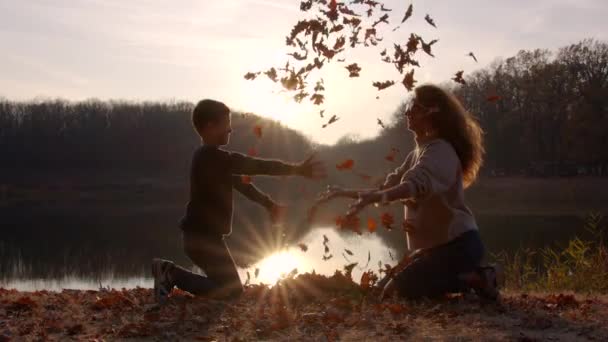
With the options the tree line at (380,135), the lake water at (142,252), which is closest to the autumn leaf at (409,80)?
the lake water at (142,252)

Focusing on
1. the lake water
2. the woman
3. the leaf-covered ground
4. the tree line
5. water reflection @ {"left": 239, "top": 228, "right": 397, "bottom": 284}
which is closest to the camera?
the leaf-covered ground

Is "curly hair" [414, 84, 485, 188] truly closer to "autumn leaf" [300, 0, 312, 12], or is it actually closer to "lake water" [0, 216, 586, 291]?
"autumn leaf" [300, 0, 312, 12]

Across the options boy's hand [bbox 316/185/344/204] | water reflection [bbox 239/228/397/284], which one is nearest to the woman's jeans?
boy's hand [bbox 316/185/344/204]

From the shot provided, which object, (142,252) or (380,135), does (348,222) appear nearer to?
(142,252)

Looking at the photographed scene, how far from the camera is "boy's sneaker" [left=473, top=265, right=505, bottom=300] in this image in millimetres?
5477

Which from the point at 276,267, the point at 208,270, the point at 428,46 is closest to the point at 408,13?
the point at 428,46

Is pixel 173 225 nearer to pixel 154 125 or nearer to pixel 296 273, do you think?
pixel 296 273

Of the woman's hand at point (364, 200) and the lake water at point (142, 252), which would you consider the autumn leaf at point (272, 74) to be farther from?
the lake water at point (142, 252)

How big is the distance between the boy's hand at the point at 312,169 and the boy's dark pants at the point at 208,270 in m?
1.11

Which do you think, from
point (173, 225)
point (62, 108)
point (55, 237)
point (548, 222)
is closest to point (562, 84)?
point (548, 222)

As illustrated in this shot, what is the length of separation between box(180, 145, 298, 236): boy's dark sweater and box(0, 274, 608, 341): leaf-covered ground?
0.67 meters

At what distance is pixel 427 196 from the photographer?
536cm

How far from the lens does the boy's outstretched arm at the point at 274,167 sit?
217 inches

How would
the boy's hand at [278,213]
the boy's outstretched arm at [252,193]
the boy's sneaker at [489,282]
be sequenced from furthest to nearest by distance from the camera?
the boy's outstretched arm at [252,193] < the boy's hand at [278,213] < the boy's sneaker at [489,282]
